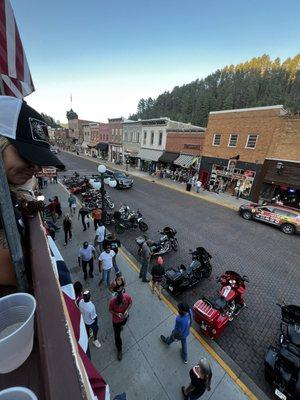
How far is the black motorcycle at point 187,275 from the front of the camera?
7120mm

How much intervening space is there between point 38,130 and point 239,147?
22263 mm

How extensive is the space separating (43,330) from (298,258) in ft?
43.0

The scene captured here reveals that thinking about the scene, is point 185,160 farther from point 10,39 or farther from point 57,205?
point 10,39

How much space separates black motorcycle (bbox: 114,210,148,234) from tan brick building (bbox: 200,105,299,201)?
13.9 m

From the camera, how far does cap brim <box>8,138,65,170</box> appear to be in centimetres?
137

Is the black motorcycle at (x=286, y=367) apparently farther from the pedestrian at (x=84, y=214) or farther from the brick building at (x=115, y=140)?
the brick building at (x=115, y=140)

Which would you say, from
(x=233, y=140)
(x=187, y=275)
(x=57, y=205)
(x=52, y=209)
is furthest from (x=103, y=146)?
(x=187, y=275)

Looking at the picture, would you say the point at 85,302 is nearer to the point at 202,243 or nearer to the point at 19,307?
the point at 19,307

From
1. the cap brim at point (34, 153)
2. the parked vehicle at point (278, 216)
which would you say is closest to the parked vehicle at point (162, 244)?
the cap brim at point (34, 153)

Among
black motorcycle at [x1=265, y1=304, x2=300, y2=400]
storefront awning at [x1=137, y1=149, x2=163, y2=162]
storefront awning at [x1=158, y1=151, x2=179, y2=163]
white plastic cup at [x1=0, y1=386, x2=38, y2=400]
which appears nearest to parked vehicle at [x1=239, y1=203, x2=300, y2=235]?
black motorcycle at [x1=265, y1=304, x2=300, y2=400]

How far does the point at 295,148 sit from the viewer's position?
16891 mm

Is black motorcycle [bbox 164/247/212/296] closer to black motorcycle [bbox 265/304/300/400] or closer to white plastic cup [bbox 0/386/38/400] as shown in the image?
black motorcycle [bbox 265/304/300/400]

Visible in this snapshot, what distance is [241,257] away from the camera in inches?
399

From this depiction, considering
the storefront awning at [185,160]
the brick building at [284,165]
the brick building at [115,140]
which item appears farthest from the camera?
the brick building at [115,140]
